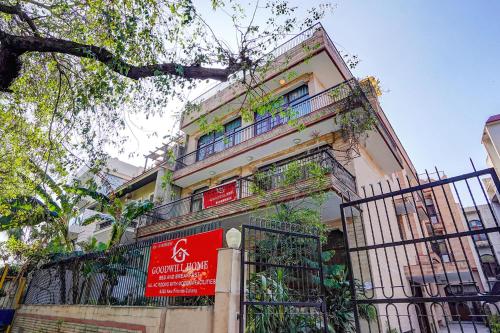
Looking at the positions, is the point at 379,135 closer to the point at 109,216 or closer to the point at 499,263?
the point at 499,263

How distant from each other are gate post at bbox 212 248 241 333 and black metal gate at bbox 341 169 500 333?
1701 millimetres

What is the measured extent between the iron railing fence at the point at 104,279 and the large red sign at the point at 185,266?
22 cm

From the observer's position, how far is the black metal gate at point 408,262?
3307 mm

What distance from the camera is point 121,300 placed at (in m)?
6.66

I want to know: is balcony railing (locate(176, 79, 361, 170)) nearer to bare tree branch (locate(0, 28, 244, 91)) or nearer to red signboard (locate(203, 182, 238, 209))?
red signboard (locate(203, 182, 238, 209))

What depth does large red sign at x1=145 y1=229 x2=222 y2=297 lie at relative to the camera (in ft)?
16.0

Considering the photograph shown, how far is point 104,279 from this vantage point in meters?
7.41

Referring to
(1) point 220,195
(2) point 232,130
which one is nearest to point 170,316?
(1) point 220,195

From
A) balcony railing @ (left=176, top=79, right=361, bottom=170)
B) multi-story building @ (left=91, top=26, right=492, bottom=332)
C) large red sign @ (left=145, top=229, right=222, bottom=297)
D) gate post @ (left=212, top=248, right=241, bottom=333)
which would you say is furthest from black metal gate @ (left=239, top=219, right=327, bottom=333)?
balcony railing @ (left=176, top=79, right=361, bottom=170)

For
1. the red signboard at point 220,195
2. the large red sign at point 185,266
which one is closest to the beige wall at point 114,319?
the large red sign at point 185,266

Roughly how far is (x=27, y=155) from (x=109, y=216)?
409 cm

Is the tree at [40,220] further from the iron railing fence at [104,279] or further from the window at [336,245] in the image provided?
the window at [336,245]

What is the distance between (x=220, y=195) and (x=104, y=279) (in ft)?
18.5

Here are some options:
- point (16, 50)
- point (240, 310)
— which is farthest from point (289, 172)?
point (16, 50)
